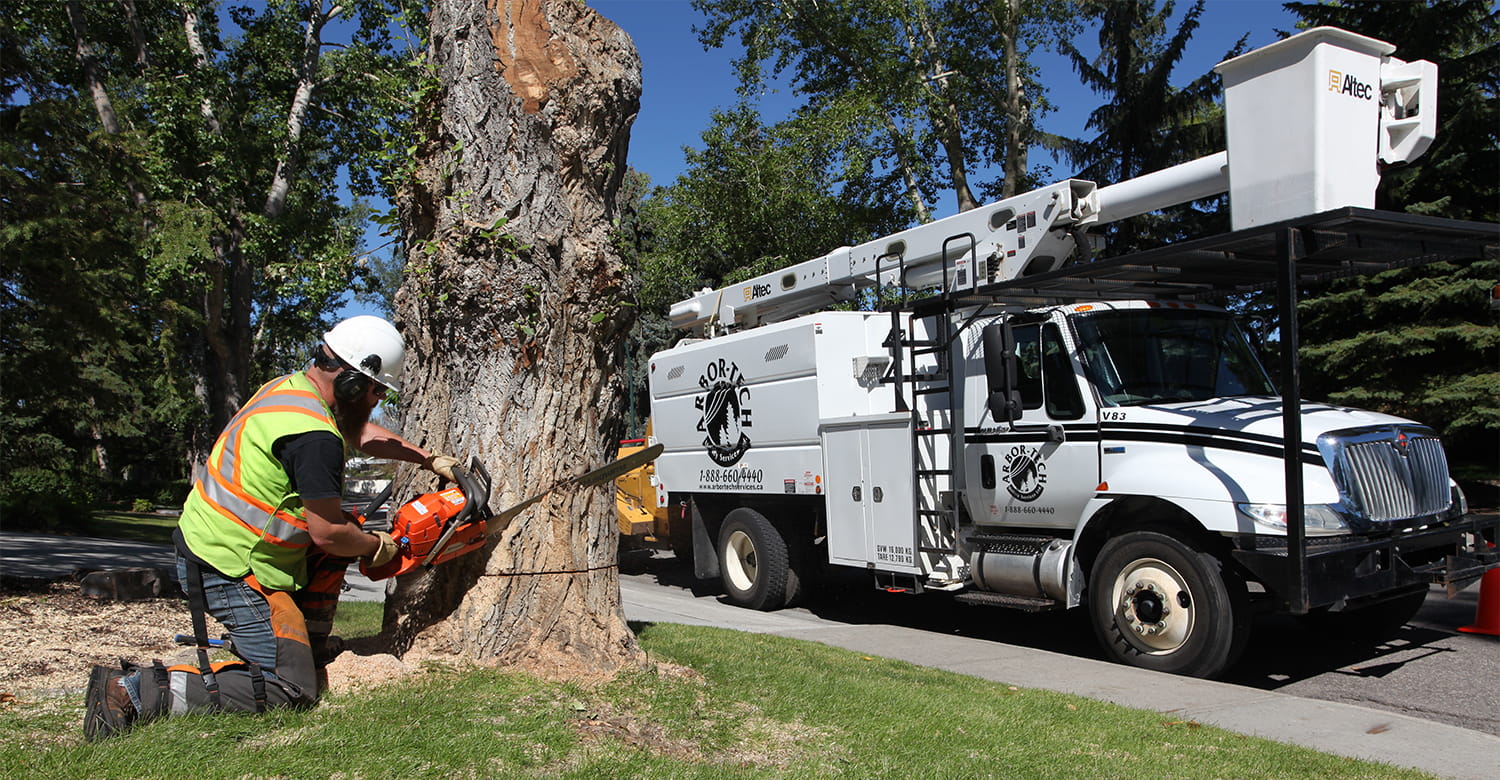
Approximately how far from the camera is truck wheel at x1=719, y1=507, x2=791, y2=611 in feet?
34.7

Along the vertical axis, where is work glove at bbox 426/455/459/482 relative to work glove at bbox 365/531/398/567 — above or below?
above

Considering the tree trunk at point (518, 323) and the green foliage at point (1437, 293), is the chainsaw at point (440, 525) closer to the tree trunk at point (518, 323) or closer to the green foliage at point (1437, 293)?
the tree trunk at point (518, 323)

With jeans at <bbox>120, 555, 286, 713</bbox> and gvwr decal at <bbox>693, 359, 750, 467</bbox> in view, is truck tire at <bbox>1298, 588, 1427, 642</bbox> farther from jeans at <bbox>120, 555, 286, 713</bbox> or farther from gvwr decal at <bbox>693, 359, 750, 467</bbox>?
jeans at <bbox>120, 555, 286, 713</bbox>

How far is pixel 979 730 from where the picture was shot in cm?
504

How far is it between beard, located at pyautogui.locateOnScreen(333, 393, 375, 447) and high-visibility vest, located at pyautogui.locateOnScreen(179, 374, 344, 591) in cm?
37

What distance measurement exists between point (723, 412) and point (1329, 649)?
5.88 metres

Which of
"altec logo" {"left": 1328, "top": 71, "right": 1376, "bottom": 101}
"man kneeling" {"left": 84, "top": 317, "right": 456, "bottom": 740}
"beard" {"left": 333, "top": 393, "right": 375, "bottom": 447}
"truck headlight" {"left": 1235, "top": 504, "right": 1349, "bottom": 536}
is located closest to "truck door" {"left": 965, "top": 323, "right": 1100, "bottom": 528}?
"truck headlight" {"left": 1235, "top": 504, "right": 1349, "bottom": 536}

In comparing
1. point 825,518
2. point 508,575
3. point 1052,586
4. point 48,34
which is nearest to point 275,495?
point 508,575

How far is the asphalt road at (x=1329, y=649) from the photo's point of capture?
6.82 m

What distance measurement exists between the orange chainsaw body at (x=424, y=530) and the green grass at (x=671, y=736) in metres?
0.51

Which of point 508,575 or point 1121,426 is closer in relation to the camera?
point 508,575

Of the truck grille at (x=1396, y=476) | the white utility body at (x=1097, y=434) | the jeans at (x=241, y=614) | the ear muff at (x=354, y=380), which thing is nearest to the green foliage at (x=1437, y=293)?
the white utility body at (x=1097, y=434)

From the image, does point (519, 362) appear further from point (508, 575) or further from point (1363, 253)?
point (1363, 253)

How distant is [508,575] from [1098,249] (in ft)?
19.7
